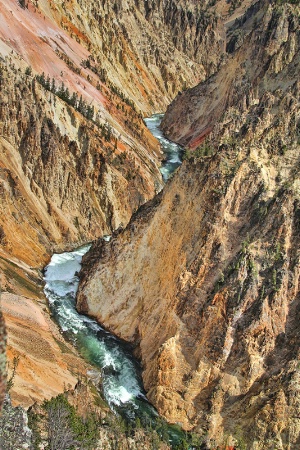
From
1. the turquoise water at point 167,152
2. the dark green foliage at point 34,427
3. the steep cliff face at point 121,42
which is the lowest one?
the dark green foliage at point 34,427

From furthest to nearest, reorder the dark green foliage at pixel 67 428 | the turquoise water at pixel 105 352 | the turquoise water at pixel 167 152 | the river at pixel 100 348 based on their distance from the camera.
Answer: the turquoise water at pixel 167 152
the river at pixel 100 348
the turquoise water at pixel 105 352
the dark green foliage at pixel 67 428

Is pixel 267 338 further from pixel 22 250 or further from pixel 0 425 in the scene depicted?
pixel 22 250

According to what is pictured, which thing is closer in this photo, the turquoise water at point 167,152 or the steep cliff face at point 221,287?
the steep cliff face at point 221,287

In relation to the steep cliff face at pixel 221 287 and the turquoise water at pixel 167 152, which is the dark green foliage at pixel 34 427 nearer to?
the steep cliff face at pixel 221 287

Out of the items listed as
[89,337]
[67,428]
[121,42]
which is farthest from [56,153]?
[121,42]

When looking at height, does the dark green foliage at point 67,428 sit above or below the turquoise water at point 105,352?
below

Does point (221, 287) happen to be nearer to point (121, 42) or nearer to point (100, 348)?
point (100, 348)

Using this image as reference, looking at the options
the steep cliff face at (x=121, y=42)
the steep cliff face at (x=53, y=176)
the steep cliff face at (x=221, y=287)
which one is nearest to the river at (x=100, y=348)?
A: the steep cliff face at (x=221, y=287)
